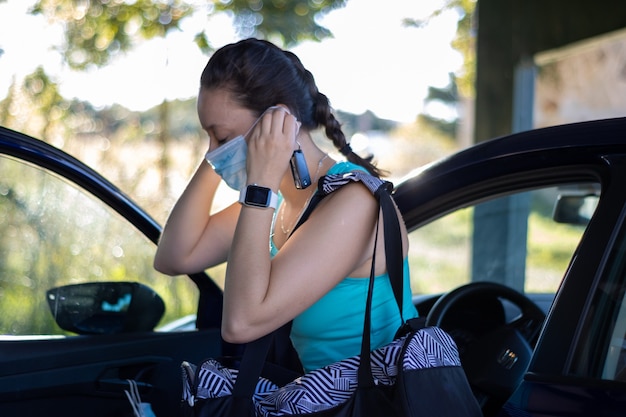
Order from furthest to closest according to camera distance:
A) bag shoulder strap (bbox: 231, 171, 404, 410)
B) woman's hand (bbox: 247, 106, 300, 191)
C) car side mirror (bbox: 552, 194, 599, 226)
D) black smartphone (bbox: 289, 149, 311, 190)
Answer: car side mirror (bbox: 552, 194, 599, 226)
black smartphone (bbox: 289, 149, 311, 190)
woman's hand (bbox: 247, 106, 300, 191)
bag shoulder strap (bbox: 231, 171, 404, 410)

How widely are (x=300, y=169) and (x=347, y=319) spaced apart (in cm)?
38

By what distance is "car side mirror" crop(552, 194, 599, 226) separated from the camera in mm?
2652

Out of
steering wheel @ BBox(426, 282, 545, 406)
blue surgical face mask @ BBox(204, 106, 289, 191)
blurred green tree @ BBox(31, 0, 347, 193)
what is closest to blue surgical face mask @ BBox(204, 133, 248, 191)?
blue surgical face mask @ BBox(204, 106, 289, 191)

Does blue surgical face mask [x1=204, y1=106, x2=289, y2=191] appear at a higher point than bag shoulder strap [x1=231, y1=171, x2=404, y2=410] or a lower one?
higher

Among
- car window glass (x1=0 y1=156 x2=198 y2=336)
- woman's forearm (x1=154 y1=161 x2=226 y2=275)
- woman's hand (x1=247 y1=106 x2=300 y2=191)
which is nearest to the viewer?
woman's hand (x1=247 y1=106 x2=300 y2=191)

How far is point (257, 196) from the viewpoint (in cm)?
181

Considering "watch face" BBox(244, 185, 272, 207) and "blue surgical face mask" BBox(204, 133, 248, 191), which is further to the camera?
"blue surgical face mask" BBox(204, 133, 248, 191)

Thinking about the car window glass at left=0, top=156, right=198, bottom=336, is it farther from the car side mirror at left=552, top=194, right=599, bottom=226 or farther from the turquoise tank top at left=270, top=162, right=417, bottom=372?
the car side mirror at left=552, top=194, right=599, bottom=226

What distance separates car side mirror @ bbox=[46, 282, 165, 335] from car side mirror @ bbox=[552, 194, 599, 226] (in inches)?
53.2

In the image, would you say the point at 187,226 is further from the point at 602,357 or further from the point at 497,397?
the point at 602,357

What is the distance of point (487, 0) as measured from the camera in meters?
7.34

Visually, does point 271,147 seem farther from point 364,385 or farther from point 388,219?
point 364,385

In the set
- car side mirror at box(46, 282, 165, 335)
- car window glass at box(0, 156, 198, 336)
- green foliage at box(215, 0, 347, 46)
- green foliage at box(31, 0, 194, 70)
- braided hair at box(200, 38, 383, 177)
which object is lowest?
car side mirror at box(46, 282, 165, 335)

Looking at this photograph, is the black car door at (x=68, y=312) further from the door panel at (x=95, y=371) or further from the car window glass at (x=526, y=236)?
the car window glass at (x=526, y=236)
